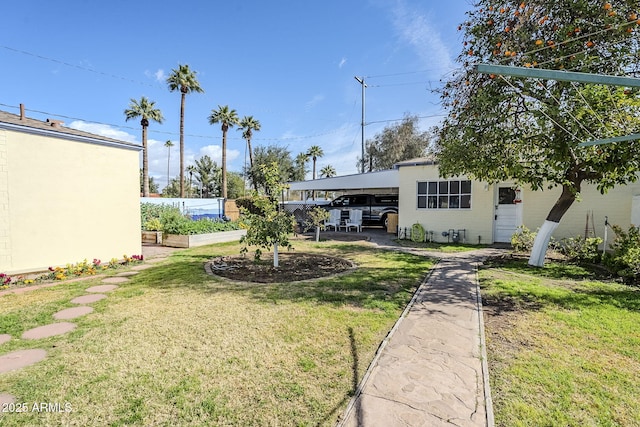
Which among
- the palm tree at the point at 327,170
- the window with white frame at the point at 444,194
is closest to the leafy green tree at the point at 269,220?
the window with white frame at the point at 444,194

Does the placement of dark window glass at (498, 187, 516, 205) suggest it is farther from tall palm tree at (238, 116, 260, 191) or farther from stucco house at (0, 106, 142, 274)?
tall palm tree at (238, 116, 260, 191)

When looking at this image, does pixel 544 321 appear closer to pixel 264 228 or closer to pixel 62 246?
pixel 264 228

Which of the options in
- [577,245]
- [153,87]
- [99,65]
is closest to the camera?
[577,245]

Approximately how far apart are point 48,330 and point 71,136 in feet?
15.2

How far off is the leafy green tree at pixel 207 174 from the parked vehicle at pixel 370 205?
33.8 metres

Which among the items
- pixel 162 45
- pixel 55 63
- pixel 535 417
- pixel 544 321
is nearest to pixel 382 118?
pixel 162 45

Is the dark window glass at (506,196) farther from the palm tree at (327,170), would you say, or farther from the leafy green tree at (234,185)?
the palm tree at (327,170)

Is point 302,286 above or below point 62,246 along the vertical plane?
below

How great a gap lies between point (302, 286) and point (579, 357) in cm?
374

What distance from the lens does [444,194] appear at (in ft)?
37.3

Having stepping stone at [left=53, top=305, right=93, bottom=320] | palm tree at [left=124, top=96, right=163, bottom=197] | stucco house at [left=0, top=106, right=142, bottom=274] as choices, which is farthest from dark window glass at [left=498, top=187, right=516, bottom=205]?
palm tree at [left=124, top=96, right=163, bottom=197]

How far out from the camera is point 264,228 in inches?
246

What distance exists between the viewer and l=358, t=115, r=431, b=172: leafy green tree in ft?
84.2

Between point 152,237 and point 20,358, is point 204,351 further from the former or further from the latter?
point 152,237
